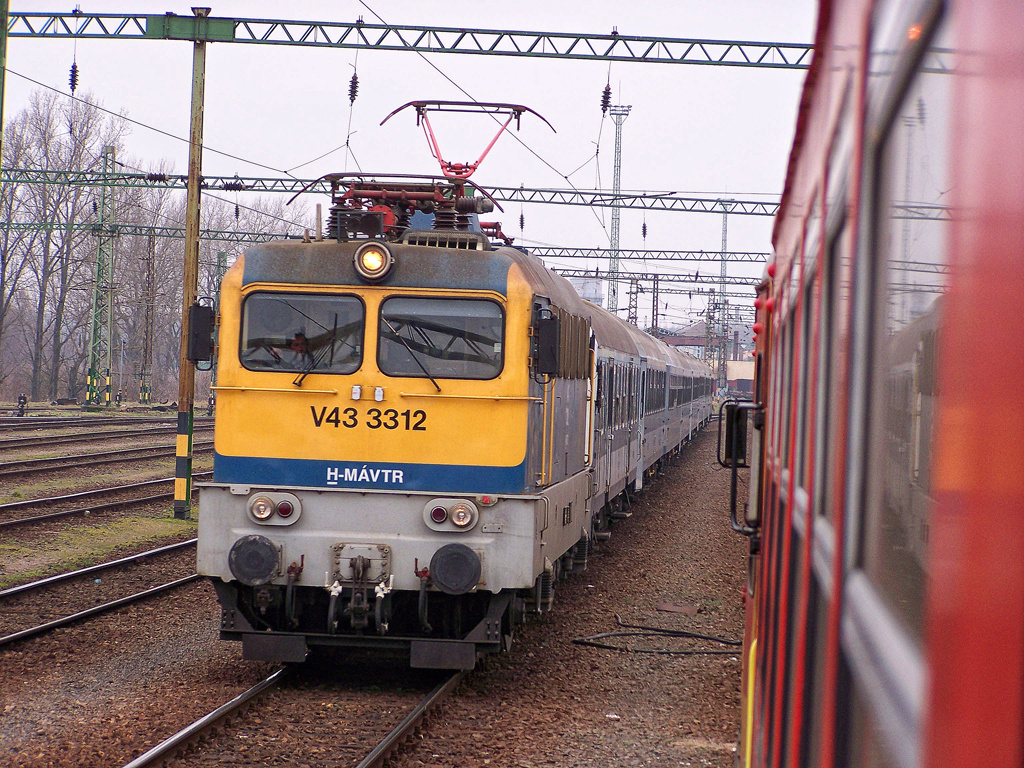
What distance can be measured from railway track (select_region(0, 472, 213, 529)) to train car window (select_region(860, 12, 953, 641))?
13714 millimetres

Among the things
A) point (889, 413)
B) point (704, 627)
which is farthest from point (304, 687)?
point (889, 413)

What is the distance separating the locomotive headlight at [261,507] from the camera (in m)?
7.44

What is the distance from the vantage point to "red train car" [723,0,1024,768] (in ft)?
2.70

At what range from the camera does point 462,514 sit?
7.38 meters

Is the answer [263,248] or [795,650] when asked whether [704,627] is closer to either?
[263,248]

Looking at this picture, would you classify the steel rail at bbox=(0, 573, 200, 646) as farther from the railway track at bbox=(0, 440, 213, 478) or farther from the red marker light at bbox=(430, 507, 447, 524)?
the railway track at bbox=(0, 440, 213, 478)

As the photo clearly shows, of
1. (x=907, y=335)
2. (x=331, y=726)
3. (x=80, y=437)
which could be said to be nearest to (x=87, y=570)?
(x=331, y=726)

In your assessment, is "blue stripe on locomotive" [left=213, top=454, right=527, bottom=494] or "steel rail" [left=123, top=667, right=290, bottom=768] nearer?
A: "steel rail" [left=123, top=667, right=290, bottom=768]

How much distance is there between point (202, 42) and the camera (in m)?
15.2

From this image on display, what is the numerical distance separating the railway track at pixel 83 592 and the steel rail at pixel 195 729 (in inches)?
88.7

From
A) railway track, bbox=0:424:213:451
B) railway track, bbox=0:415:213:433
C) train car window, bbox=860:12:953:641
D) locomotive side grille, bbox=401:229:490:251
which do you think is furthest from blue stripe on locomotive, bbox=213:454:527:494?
railway track, bbox=0:415:213:433

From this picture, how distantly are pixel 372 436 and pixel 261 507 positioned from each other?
894 millimetres

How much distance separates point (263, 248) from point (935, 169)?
7.02 metres

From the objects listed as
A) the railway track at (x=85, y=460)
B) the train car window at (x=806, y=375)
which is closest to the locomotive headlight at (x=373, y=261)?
the train car window at (x=806, y=375)
